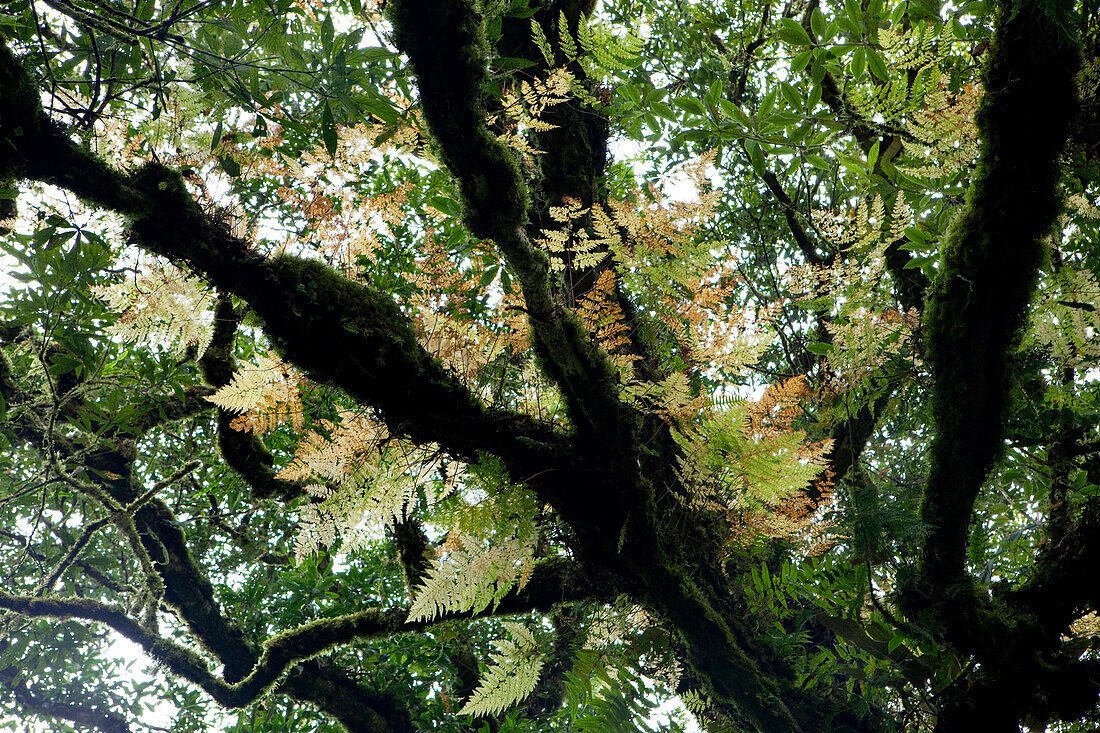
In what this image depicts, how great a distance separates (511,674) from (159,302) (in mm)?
2057

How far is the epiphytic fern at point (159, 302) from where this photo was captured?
240cm

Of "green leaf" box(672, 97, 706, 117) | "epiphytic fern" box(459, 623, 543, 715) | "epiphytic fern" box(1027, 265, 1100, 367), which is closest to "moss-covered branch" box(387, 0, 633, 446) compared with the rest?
"green leaf" box(672, 97, 706, 117)

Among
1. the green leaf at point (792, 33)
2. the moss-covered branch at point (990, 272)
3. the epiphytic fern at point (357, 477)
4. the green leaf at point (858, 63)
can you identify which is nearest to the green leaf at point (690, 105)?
the green leaf at point (792, 33)

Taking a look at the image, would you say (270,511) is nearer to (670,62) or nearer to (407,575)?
(407,575)

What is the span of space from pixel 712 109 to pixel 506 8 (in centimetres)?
82

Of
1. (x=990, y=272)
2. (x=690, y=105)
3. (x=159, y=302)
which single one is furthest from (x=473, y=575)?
(x=990, y=272)

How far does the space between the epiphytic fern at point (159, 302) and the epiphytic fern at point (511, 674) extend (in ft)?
5.92

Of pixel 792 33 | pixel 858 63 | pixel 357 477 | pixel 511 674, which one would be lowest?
pixel 511 674

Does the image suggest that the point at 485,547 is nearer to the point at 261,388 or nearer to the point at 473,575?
the point at 473,575

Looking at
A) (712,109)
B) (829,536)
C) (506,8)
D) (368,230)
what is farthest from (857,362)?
(368,230)

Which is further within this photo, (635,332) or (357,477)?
(635,332)

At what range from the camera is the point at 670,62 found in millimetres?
5430

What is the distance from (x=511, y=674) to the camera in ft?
8.75

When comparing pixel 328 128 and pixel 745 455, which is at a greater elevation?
pixel 328 128
